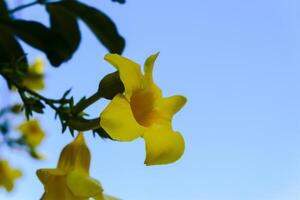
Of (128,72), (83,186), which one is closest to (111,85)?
(128,72)

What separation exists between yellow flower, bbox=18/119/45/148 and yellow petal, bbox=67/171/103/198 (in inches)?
79.8

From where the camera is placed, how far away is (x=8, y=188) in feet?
9.36

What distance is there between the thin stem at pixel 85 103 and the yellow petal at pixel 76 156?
42mm

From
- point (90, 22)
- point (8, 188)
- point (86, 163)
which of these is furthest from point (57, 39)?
point (8, 188)

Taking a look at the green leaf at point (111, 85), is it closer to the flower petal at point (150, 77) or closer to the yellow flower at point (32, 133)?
the flower petal at point (150, 77)

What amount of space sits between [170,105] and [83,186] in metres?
0.18

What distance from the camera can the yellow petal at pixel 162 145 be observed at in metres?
0.71

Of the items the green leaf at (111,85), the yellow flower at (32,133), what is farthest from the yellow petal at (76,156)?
the yellow flower at (32,133)

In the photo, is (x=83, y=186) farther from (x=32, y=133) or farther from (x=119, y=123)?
(x=32, y=133)

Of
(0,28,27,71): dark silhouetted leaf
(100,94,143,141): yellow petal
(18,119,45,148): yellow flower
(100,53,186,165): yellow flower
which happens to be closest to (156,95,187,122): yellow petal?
(100,53,186,165): yellow flower

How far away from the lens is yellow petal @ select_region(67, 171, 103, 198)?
0.79 metres

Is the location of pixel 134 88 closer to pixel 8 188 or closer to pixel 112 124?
pixel 112 124

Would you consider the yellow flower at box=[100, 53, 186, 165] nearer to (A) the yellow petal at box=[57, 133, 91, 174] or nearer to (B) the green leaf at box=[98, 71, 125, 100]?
(B) the green leaf at box=[98, 71, 125, 100]

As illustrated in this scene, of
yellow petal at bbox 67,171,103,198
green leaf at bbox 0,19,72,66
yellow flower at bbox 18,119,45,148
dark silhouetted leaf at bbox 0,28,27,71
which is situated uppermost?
yellow flower at bbox 18,119,45,148
